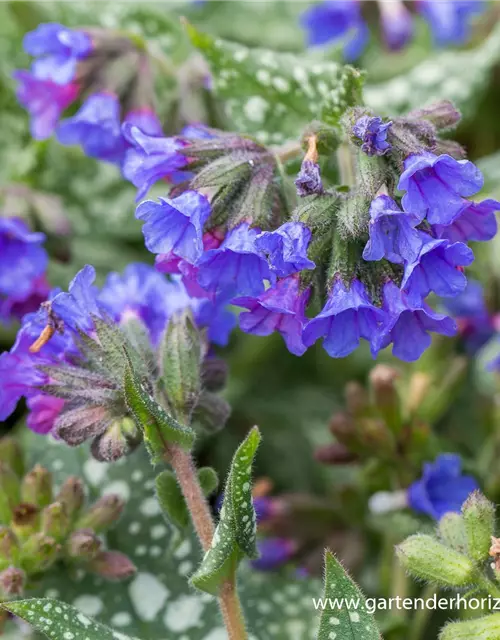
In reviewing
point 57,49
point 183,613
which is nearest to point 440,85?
point 57,49

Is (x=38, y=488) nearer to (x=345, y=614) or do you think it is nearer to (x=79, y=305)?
(x=79, y=305)

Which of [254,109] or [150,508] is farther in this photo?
[254,109]

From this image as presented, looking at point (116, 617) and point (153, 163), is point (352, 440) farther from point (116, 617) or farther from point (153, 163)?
point (153, 163)

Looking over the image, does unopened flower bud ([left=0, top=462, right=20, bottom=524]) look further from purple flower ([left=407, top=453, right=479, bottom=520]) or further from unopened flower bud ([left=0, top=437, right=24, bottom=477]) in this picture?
purple flower ([left=407, top=453, right=479, bottom=520])

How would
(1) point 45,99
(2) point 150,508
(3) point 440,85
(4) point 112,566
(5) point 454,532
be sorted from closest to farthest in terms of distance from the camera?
(5) point 454,532, (4) point 112,566, (2) point 150,508, (1) point 45,99, (3) point 440,85

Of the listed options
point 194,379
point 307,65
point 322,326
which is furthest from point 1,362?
point 307,65
